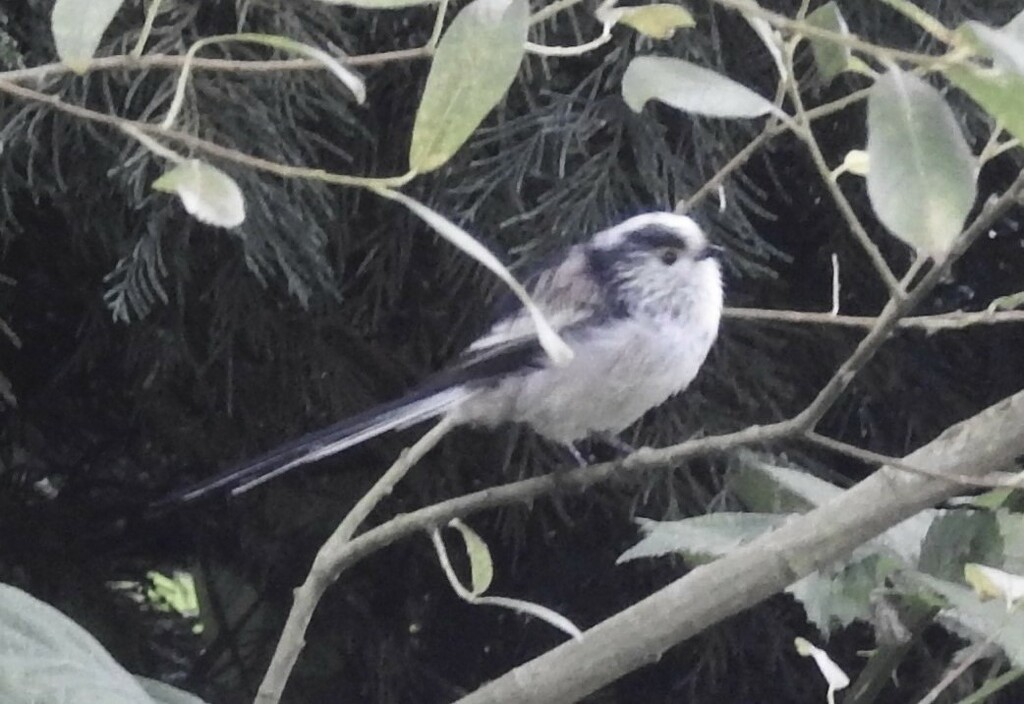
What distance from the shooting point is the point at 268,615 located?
1.30 m

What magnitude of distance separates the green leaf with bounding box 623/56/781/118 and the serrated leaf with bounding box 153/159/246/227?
0.19 m

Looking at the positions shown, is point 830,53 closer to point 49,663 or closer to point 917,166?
point 917,166

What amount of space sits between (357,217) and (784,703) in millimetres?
653

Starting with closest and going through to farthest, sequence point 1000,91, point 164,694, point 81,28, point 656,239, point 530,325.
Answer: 1. point 1000,91
2. point 81,28
3. point 164,694
4. point 530,325
5. point 656,239

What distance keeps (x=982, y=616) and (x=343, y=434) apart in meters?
0.47

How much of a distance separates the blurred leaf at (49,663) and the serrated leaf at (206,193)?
0.92 feet

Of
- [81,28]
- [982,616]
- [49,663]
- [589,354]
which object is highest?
[81,28]

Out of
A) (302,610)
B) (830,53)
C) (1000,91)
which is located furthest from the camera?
(302,610)

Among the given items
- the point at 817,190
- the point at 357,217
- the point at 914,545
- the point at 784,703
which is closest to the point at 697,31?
the point at 817,190

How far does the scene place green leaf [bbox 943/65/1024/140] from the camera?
0.38 meters

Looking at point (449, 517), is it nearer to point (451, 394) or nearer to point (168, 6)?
point (451, 394)

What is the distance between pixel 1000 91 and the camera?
379 mm

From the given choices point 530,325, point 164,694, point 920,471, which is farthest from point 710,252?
point 164,694

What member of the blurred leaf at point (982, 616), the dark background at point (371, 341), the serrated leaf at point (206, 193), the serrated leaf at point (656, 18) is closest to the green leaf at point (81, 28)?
the serrated leaf at point (206, 193)
